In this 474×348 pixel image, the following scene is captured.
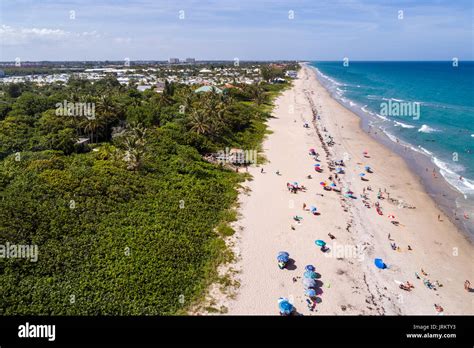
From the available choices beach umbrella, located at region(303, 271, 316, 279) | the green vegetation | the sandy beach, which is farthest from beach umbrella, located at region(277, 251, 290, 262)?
the green vegetation

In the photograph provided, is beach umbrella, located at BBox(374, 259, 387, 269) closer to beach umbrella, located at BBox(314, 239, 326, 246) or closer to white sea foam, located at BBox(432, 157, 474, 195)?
beach umbrella, located at BBox(314, 239, 326, 246)

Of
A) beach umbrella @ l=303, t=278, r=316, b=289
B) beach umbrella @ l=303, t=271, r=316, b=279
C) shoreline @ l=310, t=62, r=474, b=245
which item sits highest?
shoreline @ l=310, t=62, r=474, b=245

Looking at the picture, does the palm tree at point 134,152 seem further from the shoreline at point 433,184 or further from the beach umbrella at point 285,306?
the shoreline at point 433,184

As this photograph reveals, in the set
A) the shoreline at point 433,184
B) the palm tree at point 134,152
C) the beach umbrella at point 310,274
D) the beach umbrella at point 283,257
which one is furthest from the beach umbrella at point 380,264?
the palm tree at point 134,152

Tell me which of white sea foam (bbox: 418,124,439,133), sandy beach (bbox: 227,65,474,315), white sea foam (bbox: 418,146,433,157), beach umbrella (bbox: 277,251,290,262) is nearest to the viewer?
sandy beach (bbox: 227,65,474,315)

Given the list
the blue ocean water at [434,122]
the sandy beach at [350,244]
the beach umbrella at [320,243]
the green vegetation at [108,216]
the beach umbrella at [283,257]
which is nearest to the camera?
the green vegetation at [108,216]
